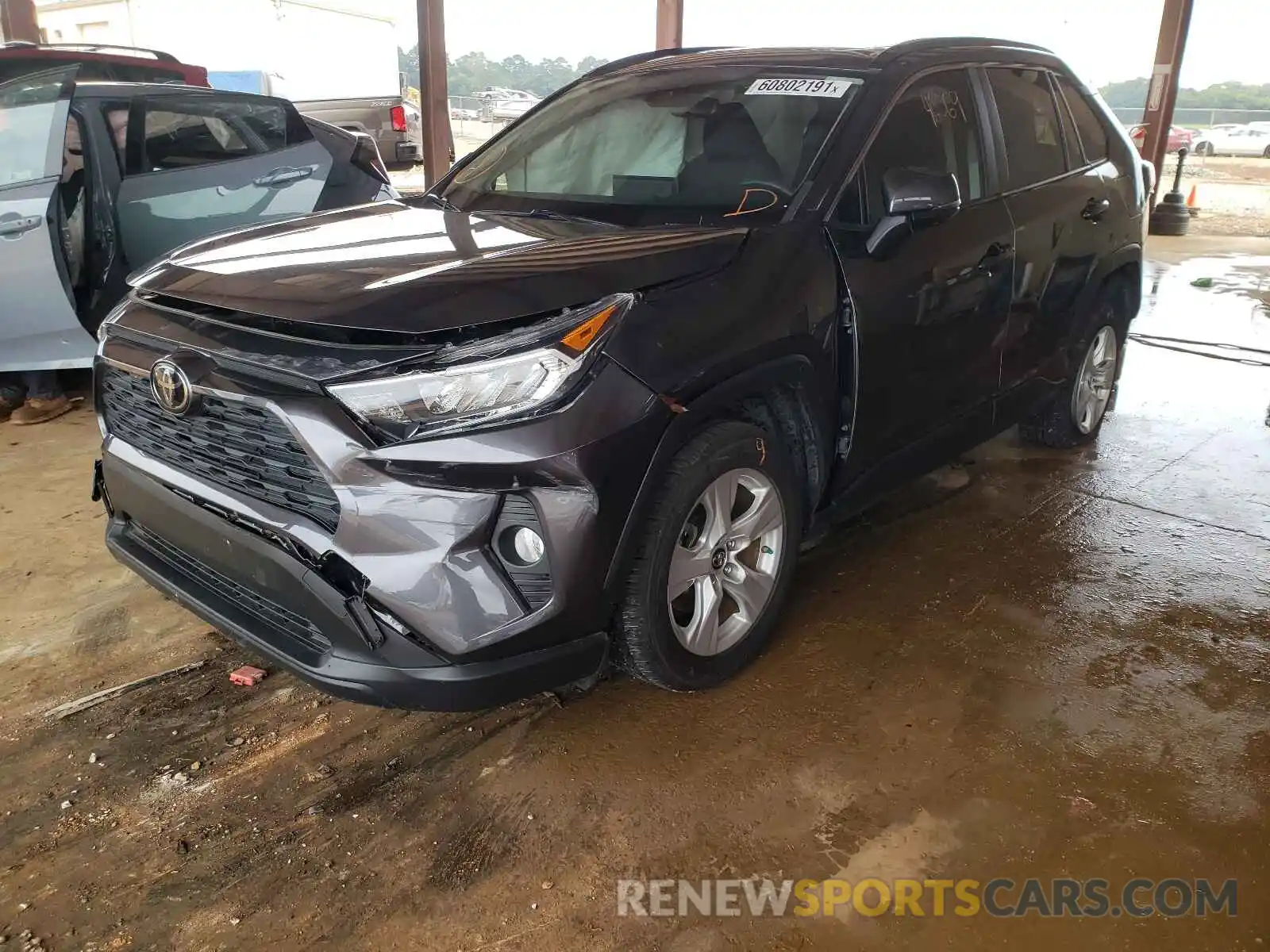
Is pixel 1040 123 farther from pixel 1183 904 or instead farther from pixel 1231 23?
pixel 1231 23

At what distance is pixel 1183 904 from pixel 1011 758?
476mm

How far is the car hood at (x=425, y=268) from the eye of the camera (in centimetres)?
188

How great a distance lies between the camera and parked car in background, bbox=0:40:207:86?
5246mm

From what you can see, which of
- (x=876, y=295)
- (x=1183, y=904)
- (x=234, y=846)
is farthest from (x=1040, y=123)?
(x=234, y=846)

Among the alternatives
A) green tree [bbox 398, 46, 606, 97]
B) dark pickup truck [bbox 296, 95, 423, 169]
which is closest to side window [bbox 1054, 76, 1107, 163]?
green tree [bbox 398, 46, 606, 97]

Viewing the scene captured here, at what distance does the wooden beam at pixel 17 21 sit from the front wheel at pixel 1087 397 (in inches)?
299

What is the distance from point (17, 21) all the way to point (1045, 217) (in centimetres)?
762

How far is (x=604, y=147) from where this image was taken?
306 centimetres

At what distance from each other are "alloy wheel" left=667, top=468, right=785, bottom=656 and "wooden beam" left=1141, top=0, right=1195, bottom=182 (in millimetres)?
9658

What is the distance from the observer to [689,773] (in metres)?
2.22

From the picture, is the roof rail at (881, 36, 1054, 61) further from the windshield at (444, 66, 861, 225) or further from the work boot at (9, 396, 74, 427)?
the work boot at (9, 396, 74, 427)

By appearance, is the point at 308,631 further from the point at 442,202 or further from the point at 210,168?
the point at 210,168

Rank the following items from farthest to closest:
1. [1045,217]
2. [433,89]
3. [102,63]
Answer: [433,89]
[102,63]
[1045,217]

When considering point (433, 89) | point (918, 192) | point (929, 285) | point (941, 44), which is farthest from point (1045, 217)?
point (433, 89)
